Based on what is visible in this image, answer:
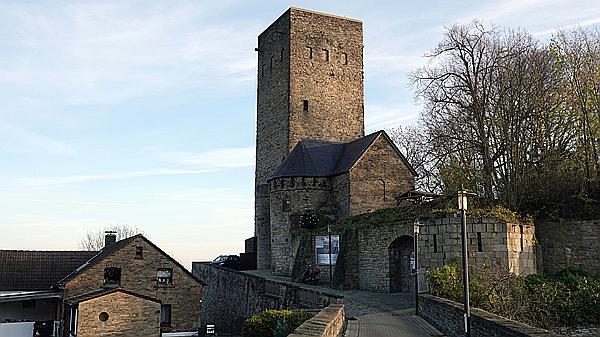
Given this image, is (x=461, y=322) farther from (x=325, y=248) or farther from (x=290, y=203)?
(x=290, y=203)

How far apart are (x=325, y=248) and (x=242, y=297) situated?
5.99 metres

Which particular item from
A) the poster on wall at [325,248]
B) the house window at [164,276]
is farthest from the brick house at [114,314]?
the poster on wall at [325,248]

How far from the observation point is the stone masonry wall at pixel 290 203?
35.4m

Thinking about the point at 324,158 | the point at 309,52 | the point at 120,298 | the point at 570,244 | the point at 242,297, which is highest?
the point at 309,52

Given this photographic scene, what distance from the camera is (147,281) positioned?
99.5 ft

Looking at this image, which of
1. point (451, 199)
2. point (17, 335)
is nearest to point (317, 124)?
point (451, 199)

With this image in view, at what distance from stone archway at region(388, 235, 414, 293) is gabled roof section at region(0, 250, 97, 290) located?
63.9ft

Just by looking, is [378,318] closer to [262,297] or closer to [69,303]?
[262,297]

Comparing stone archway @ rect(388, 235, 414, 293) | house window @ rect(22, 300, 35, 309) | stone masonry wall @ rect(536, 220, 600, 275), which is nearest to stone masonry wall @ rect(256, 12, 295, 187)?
stone archway @ rect(388, 235, 414, 293)

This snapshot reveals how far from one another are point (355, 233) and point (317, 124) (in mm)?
15986

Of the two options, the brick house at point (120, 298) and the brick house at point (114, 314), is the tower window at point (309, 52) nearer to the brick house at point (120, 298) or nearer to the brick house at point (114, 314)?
the brick house at point (120, 298)

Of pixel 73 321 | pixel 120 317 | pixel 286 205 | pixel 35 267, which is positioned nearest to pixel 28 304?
pixel 35 267

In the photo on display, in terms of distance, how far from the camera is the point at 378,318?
60.3 feet

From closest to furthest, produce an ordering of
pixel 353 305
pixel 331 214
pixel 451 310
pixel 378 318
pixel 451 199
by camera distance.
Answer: pixel 451 310 → pixel 378 318 → pixel 353 305 → pixel 451 199 → pixel 331 214
